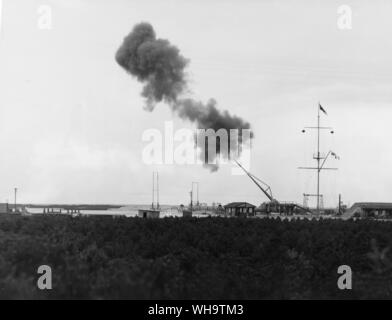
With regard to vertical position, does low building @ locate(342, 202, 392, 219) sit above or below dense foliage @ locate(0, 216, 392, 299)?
above

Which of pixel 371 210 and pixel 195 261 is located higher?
pixel 371 210

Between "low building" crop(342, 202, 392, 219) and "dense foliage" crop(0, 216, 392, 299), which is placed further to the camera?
"low building" crop(342, 202, 392, 219)

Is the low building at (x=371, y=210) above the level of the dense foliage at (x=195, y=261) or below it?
above

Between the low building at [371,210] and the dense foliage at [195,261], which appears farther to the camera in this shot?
the low building at [371,210]

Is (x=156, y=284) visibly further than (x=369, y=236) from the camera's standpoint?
No

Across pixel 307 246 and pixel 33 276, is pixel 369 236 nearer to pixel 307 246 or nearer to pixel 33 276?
pixel 307 246

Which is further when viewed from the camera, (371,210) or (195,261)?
(371,210)
